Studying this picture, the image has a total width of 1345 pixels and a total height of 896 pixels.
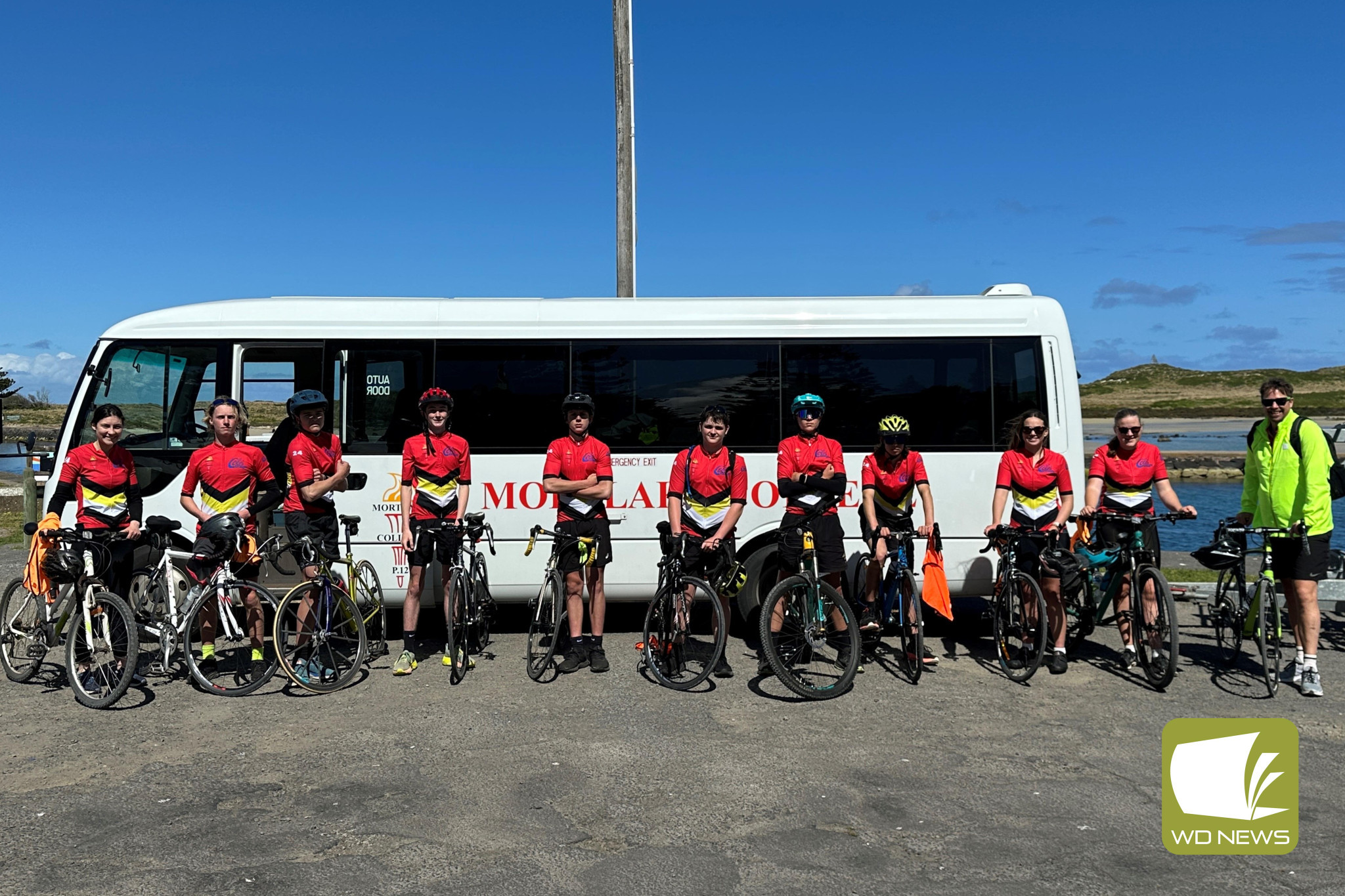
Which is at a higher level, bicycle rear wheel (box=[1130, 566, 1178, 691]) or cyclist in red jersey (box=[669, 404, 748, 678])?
cyclist in red jersey (box=[669, 404, 748, 678])

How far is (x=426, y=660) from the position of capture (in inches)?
292

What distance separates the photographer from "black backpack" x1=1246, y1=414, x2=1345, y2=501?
20.4 feet

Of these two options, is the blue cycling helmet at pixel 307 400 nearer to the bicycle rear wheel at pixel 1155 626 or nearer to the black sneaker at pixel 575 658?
the black sneaker at pixel 575 658

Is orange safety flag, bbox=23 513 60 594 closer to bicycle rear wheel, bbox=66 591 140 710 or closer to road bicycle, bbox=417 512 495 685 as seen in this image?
bicycle rear wheel, bbox=66 591 140 710

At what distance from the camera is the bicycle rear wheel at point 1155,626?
20.5ft

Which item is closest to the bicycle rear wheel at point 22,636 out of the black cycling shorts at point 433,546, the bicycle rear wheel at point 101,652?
the bicycle rear wheel at point 101,652

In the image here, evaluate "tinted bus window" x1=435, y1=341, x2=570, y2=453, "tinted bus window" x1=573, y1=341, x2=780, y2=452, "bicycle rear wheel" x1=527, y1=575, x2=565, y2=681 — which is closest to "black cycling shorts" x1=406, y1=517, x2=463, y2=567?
"bicycle rear wheel" x1=527, y1=575, x2=565, y2=681

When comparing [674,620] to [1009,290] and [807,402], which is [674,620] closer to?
[807,402]

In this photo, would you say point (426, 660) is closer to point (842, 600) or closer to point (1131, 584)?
point (842, 600)

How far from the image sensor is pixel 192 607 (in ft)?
20.7

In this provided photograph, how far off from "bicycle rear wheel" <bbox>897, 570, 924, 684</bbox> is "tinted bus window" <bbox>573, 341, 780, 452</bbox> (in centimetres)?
176

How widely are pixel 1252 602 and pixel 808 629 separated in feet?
9.63

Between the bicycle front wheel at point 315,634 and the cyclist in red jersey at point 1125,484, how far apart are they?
17.2ft

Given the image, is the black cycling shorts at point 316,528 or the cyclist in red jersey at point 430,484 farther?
the cyclist in red jersey at point 430,484
